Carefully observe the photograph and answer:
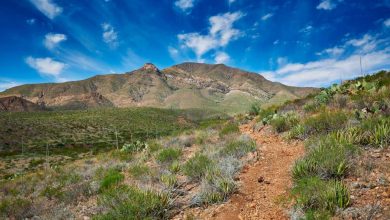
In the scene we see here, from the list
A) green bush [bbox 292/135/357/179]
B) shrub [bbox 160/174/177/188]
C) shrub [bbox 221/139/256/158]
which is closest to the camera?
green bush [bbox 292/135/357/179]

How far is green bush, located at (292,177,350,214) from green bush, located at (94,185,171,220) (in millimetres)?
2638

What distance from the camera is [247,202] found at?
18.1 ft

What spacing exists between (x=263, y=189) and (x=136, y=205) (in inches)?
104

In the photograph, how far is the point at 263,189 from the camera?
5953 mm

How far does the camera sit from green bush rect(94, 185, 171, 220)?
5.30 m

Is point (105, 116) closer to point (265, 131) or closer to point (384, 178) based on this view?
point (265, 131)

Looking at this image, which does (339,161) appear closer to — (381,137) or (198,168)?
(381,137)

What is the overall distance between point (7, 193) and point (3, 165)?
35.0 meters

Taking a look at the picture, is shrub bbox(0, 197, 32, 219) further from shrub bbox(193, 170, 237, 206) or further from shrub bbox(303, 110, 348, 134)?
shrub bbox(303, 110, 348, 134)

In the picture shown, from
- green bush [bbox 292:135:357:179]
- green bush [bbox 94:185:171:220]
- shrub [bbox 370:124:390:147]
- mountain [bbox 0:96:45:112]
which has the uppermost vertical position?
mountain [bbox 0:96:45:112]

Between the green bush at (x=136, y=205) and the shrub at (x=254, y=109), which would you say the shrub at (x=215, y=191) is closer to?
the green bush at (x=136, y=205)

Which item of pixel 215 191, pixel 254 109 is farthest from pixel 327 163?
pixel 254 109

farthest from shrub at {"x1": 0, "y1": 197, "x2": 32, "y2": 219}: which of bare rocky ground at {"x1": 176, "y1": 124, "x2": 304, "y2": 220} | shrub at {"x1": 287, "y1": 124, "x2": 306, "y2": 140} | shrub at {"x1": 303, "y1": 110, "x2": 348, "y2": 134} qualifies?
shrub at {"x1": 303, "y1": 110, "x2": 348, "y2": 134}

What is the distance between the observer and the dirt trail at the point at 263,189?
16.6 feet
